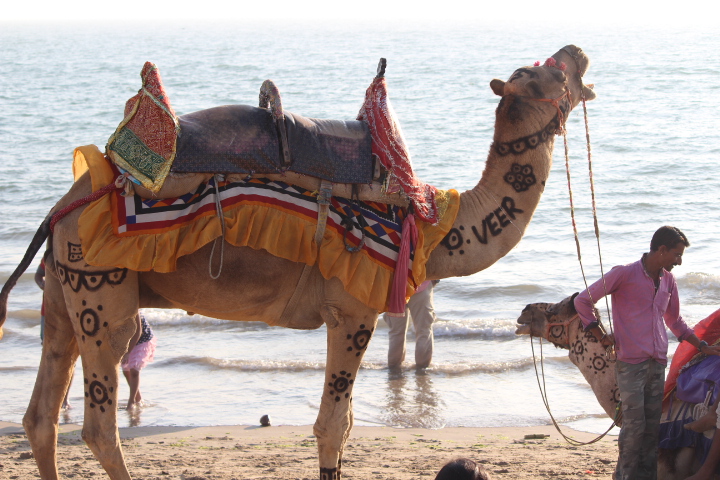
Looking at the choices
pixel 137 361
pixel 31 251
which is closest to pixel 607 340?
pixel 31 251

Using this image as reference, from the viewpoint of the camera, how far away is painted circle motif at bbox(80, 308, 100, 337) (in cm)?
443

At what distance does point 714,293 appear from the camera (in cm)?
1303

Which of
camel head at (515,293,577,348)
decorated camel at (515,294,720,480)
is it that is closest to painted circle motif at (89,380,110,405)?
camel head at (515,293,577,348)

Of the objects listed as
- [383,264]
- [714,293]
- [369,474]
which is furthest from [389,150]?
[714,293]

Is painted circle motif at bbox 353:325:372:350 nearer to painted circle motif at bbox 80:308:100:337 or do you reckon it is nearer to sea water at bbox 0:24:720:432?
painted circle motif at bbox 80:308:100:337

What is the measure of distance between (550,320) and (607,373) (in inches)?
21.4

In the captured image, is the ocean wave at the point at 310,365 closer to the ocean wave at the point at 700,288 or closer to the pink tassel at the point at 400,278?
the ocean wave at the point at 700,288

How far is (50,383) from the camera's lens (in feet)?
15.6

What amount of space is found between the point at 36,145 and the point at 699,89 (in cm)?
2521

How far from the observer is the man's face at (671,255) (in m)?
5.13

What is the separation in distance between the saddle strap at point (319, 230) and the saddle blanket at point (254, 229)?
34mm

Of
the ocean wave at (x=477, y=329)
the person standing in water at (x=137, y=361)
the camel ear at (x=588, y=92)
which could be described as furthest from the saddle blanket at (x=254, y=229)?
the ocean wave at (x=477, y=329)

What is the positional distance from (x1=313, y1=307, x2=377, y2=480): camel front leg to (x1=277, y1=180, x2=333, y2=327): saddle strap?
18 cm

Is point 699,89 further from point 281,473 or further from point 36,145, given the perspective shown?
point 281,473
